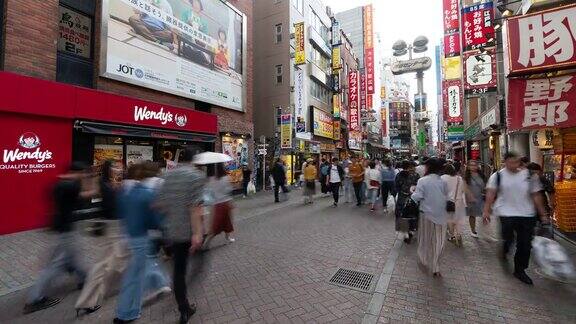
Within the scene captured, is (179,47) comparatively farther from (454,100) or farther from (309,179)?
(454,100)

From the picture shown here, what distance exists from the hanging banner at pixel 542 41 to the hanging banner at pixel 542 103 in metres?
0.39

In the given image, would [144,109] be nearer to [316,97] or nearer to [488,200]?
[488,200]

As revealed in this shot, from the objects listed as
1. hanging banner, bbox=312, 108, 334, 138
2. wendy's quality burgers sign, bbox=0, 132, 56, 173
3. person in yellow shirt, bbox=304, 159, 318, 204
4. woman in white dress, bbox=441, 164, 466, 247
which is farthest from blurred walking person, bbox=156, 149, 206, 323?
hanging banner, bbox=312, 108, 334, 138

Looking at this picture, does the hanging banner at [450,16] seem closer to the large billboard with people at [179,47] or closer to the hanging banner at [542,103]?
the large billboard with people at [179,47]

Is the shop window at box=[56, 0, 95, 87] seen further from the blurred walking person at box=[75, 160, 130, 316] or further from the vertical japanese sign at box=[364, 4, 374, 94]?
the vertical japanese sign at box=[364, 4, 374, 94]

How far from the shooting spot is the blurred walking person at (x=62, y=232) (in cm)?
374

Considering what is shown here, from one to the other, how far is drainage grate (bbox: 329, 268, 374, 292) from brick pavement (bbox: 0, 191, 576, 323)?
0.13m

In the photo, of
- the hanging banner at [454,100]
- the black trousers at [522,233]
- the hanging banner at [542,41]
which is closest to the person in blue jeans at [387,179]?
the hanging banner at [542,41]

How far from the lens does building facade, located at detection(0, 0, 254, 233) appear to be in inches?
294

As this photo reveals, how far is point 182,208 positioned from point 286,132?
16.8m

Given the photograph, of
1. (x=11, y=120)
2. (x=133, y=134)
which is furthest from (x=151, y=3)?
(x=11, y=120)

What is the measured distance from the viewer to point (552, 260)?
4316 mm

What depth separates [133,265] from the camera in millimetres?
3215

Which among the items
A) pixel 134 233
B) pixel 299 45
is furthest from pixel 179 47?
pixel 134 233
